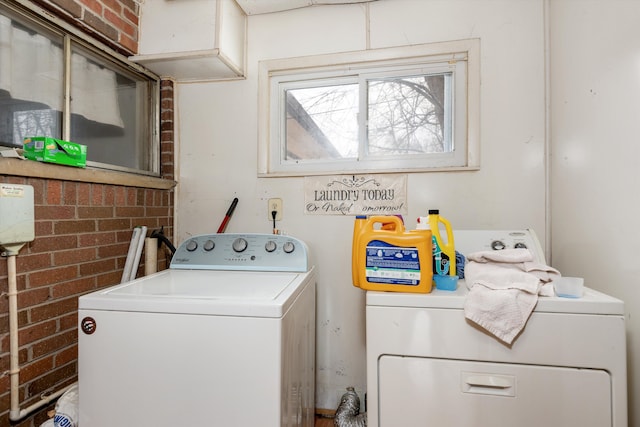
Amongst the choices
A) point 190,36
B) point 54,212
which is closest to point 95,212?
point 54,212

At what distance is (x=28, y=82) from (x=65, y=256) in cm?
74

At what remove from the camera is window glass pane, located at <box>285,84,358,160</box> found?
1984 millimetres

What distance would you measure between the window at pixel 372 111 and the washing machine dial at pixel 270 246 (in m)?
0.52

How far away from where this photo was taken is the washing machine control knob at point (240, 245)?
5.31 ft

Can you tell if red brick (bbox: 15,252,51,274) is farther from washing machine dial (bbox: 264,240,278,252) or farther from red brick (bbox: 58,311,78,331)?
washing machine dial (bbox: 264,240,278,252)

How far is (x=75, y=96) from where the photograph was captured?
1.55 m

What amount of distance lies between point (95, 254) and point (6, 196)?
491 mm

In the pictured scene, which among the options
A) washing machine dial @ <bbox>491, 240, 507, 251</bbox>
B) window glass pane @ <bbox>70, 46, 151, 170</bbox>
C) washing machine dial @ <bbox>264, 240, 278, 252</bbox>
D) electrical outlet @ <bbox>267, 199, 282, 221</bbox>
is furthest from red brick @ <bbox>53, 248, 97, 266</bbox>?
washing machine dial @ <bbox>491, 240, 507, 251</bbox>

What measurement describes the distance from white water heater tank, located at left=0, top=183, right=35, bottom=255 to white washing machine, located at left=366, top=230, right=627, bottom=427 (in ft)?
4.23

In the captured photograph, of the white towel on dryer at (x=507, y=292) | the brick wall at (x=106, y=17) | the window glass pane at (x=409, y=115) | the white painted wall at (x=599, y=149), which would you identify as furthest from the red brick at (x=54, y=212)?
the white painted wall at (x=599, y=149)

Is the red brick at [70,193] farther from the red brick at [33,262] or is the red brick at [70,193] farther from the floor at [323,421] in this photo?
the floor at [323,421]

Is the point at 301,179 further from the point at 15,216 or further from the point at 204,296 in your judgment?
the point at 15,216

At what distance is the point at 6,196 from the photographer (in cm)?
114

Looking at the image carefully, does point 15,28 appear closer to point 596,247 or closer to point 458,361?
point 458,361
